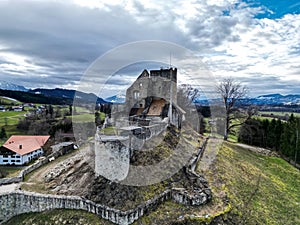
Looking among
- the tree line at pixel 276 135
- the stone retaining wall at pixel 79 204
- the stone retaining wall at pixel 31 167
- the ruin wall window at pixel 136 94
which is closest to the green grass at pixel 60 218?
the stone retaining wall at pixel 79 204

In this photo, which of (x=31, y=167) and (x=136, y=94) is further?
(x=136, y=94)

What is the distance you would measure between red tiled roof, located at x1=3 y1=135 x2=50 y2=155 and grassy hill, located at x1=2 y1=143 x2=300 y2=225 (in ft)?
82.6

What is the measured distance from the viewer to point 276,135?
31.0 metres

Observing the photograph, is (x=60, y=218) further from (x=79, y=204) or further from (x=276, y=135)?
(x=276, y=135)

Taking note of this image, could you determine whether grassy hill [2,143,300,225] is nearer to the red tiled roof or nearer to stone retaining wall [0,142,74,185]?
stone retaining wall [0,142,74,185]

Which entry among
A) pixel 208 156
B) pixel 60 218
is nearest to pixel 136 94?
pixel 208 156

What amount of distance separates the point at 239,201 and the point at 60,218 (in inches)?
404

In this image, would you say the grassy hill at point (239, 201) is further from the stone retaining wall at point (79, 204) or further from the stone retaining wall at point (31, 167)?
the stone retaining wall at point (31, 167)

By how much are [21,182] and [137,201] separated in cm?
826

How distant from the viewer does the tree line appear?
1062 inches

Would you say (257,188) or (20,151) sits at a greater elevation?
(257,188)

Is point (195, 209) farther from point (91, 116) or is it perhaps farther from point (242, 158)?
point (91, 116)

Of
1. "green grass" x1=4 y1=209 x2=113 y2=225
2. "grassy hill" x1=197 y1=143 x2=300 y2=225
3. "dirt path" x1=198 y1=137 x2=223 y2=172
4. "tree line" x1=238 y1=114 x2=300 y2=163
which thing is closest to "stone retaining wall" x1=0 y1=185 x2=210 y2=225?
"green grass" x1=4 y1=209 x2=113 y2=225

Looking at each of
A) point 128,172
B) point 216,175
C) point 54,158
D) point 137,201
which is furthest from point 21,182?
point 216,175
